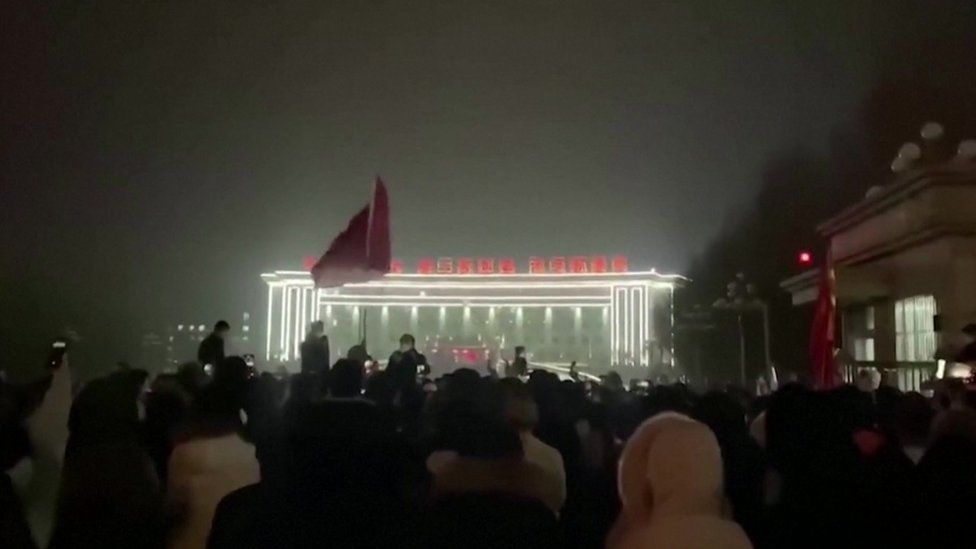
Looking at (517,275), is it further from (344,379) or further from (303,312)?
(344,379)

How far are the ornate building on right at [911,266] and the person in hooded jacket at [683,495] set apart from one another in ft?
47.5

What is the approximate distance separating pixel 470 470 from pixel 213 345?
22.1ft

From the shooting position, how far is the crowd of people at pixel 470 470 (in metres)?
3.22

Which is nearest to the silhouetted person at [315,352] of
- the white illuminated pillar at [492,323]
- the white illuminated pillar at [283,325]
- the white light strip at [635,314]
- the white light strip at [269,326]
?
the white light strip at [269,326]

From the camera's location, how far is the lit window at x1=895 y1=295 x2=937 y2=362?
2108 cm

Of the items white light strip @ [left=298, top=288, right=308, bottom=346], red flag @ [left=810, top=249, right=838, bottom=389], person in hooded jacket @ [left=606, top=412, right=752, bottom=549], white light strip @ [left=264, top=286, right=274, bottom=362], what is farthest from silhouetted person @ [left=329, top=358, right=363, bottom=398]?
white light strip @ [left=298, top=288, right=308, bottom=346]

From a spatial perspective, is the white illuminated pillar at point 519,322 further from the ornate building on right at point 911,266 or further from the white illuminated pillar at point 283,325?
the ornate building on right at point 911,266

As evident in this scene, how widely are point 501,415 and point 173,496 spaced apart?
1.53 m

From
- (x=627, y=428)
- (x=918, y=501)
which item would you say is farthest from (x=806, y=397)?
(x=627, y=428)

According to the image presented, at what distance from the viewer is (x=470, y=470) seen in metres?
3.60

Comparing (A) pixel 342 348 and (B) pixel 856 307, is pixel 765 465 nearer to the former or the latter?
(B) pixel 856 307

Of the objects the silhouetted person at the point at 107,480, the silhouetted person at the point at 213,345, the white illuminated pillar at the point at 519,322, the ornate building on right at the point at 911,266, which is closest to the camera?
the silhouetted person at the point at 107,480

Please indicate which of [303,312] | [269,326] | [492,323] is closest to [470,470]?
[269,326]

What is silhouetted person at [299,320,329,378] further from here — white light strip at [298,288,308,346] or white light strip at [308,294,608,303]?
white light strip at [308,294,608,303]
